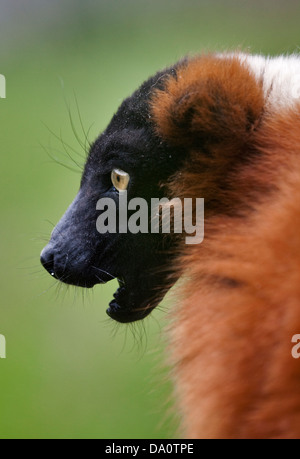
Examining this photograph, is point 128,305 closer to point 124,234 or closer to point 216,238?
point 124,234

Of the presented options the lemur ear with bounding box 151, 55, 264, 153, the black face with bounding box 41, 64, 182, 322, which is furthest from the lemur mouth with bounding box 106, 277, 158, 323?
the lemur ear with bounding box 151, 55, 264, 153

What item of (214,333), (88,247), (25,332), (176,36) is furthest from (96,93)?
(214,333)

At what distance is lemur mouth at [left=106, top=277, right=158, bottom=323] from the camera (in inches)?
36.7

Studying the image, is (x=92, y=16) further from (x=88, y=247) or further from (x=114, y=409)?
(x=88, y=247)

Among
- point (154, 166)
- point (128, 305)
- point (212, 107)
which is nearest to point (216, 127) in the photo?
point (212, 107)

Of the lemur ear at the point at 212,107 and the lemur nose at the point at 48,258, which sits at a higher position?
the lemur ear at the point at 212,107

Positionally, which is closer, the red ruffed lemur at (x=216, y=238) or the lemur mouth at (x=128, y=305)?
the red ruffed lemur at (x=216, y=238)

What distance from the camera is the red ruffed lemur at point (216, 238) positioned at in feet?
2.19

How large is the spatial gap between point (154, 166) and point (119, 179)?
0.07m

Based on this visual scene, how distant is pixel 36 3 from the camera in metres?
3.63

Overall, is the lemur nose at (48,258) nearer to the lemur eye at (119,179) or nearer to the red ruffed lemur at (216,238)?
the red ruffed lemur at (216,238)

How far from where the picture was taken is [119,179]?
919 mm

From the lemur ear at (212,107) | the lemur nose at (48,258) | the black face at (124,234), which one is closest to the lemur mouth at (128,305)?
the black face at (124,234)

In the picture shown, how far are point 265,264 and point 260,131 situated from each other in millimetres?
199
